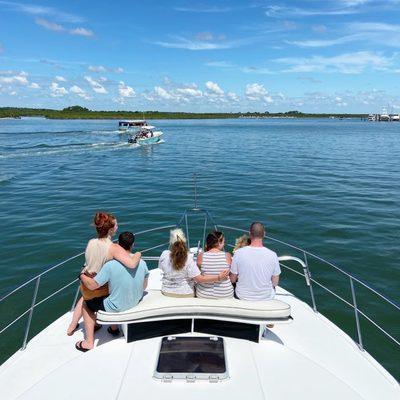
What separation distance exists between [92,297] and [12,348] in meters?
3.35

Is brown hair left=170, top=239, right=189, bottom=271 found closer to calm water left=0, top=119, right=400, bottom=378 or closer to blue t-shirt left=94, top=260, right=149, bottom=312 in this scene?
blue t-shirt left=94, top=260, right=149, bottom=312

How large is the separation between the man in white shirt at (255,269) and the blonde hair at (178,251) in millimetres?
698

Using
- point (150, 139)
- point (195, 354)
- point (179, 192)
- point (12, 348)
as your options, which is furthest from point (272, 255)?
point (150, 139)

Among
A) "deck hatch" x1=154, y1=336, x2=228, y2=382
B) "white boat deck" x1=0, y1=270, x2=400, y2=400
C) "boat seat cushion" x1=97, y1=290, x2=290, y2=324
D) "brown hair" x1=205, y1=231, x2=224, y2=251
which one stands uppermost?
"brown hair" x1=205, y1=231, x2=224, y2=251

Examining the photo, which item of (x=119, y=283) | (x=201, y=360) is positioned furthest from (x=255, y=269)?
(x=119, y=283)

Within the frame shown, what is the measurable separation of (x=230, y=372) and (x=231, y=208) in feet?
45.3

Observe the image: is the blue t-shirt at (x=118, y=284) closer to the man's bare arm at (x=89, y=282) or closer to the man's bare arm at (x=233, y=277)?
the man's bare arm at (x=89, y=282)

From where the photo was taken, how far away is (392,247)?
12.0m

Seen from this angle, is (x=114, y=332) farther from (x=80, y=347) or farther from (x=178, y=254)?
(x=178, y=254)

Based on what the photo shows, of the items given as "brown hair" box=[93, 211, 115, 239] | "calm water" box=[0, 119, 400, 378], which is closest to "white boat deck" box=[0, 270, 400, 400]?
"brown hair" box=[93, 211, 115, 239]

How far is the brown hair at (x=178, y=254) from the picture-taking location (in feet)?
15.8

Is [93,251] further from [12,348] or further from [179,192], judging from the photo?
[179,192]

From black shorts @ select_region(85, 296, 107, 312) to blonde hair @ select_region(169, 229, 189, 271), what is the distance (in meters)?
1.12

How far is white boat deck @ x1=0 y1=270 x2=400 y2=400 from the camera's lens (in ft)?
12.3
